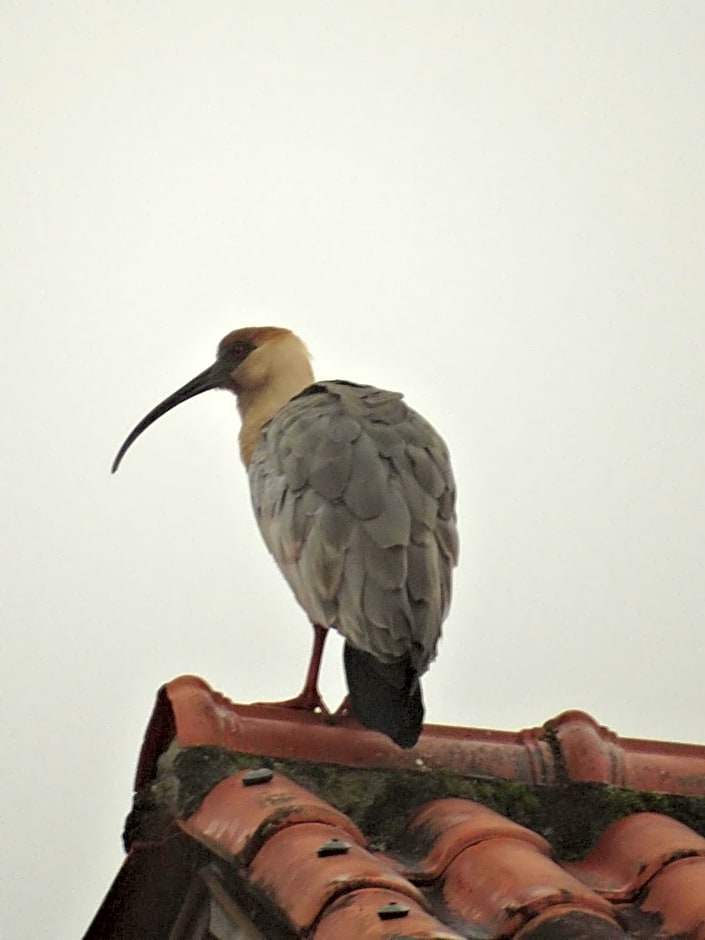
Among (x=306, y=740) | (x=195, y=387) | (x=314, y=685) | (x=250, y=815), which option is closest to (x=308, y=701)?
(x=314, y=685)

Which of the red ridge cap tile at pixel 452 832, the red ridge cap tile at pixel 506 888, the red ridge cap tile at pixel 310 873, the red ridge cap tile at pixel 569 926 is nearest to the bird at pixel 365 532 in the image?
the red ridge cap tile at pixel 452 832

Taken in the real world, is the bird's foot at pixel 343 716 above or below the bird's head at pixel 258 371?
below

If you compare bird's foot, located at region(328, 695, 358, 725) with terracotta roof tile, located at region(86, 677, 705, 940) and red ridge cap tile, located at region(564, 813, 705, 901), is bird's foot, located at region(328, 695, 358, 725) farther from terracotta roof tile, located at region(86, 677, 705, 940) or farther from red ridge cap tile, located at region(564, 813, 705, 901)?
red ridge cap tile, located at region(564, 813, 705, 901)

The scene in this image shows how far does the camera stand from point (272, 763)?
3162 millimetres

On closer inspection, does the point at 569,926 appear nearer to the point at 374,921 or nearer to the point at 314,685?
the point at 374,921

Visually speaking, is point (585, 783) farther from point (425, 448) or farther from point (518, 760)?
point (425, 448)

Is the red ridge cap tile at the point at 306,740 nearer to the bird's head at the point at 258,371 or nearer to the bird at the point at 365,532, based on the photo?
the bird at the point at 365,532

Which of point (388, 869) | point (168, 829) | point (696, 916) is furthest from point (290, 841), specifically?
point (696, 916)

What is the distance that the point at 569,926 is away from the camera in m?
2.28

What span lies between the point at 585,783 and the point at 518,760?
0.15 meters

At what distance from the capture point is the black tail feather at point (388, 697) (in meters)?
3.27

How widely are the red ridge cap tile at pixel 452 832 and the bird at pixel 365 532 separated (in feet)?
0.78

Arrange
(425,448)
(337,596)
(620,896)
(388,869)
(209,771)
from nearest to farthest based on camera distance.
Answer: (388,869) → (620,896) → (209,771) → (337,596) → (425,448)

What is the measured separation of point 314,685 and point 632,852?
1.17 m
